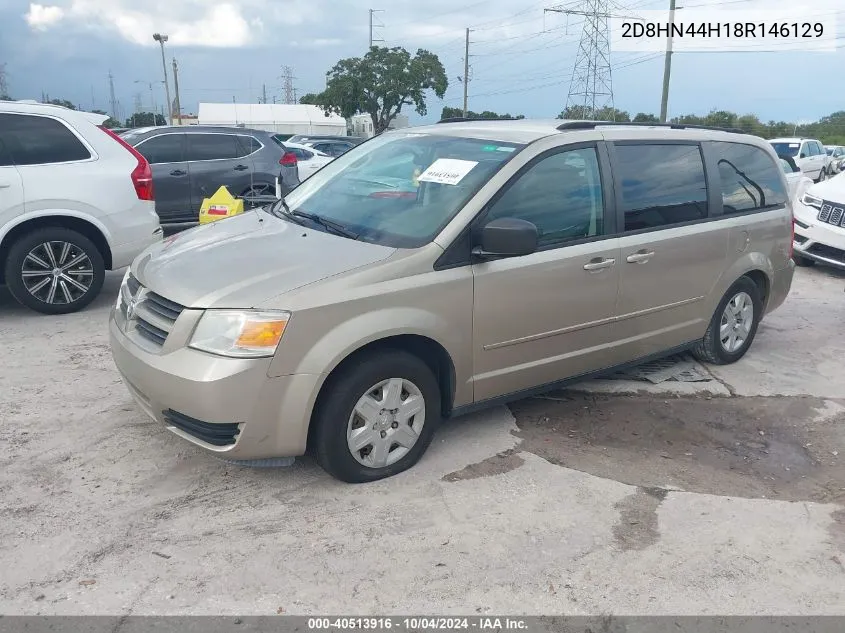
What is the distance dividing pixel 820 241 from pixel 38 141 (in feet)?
28.5

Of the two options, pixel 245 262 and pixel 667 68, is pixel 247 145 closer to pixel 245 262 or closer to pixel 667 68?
pixel 245 262

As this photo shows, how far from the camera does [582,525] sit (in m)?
3.41

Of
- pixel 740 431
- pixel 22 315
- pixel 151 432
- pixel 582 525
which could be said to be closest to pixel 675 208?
pixel 740 431

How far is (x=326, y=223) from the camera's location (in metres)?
4.16

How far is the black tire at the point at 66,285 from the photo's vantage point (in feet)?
20.0

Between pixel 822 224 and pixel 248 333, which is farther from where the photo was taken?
pixel 822 224

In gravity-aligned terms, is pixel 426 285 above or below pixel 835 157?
above

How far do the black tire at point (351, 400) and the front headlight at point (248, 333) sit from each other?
15.1 inches

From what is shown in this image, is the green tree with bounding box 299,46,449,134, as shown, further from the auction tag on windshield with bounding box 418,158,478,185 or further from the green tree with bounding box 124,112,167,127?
the auction tag on windshield with bounding box 418,158,478,185

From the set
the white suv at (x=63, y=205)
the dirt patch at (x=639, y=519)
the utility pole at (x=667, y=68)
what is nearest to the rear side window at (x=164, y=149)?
the white suv at (x=63, y=205)

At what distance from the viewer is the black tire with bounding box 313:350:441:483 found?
3.42 m

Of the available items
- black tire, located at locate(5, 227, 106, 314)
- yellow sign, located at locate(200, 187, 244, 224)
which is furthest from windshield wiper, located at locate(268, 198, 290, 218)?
yellow sign, located at locate(200, 187, 244, 224)

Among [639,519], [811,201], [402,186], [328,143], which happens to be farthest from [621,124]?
[328,143]
